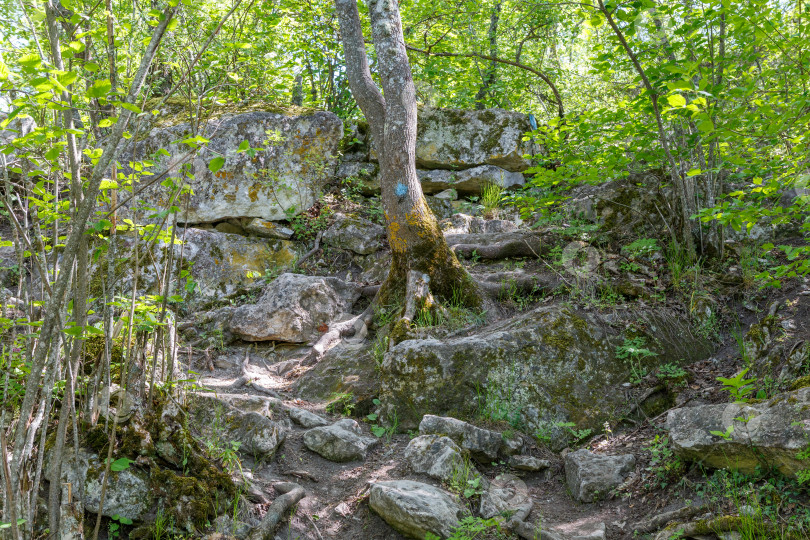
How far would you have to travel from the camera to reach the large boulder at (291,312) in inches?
251

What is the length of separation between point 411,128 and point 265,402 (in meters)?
3.52

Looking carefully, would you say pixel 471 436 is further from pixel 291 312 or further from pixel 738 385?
pixel 291 312

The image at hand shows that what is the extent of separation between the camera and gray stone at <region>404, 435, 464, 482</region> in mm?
3508

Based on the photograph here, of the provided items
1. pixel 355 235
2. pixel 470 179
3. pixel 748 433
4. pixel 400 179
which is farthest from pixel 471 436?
pixel 470 179

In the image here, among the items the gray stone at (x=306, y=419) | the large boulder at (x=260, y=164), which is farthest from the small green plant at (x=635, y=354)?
the large boulder at (x=260, y=164)

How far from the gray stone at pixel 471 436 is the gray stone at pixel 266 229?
511 cm

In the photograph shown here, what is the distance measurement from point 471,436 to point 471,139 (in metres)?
6.63

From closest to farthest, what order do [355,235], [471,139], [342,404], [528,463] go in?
[528,463] → [342,404] → [355,235] → [471,139]

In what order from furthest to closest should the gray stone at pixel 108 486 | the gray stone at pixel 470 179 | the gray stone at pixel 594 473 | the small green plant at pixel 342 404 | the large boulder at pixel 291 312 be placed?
the gray stone at pixel 470 179
the large boulder at pixel 291 312
the small green plant at pixel 342 404
the gray stone at pixel 594 473
the gray stone at pixel 108 486

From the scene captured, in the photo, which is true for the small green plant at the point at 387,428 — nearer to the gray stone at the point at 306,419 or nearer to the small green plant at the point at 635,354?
the gray stone at the point at 306,419

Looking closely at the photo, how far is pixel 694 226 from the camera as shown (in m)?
5.98

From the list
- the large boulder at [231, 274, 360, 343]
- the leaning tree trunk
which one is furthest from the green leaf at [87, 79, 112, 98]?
the large boulder at [231, 274, 360, 343]

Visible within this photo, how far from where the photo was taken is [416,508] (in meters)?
3.01

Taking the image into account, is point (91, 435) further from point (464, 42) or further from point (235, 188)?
point (464, 42)
